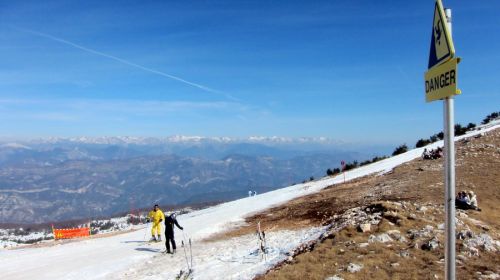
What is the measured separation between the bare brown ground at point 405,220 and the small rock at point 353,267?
0.20 m

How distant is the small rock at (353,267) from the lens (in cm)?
1253

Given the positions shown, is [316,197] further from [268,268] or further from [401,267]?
[401,267]

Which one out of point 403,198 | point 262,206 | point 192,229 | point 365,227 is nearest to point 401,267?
point 365,227

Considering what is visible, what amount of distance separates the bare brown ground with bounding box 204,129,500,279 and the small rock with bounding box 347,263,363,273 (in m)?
0.20

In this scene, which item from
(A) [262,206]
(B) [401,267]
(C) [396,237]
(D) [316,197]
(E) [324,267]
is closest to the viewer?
(B) [401,267]

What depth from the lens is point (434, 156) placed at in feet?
118

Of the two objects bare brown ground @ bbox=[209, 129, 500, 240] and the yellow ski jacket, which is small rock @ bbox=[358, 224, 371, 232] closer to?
bare brown ground @ bbox=[209, 129, 500, 240]

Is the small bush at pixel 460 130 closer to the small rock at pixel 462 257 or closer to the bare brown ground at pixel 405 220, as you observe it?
the bare brown ground at pixel 405 220

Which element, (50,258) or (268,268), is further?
(50,258)

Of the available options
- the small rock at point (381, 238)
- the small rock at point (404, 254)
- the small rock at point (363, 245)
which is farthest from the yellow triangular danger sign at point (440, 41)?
the small rock at point (381, 238)

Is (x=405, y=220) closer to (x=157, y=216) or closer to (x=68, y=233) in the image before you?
(x=157, y=216)

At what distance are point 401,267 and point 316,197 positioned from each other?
19107 millimetres

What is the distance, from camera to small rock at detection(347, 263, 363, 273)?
1253 centimetres

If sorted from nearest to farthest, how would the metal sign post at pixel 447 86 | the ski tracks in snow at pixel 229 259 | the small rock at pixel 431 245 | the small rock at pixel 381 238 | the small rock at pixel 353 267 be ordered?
1. the metal sign post at pixel 447 86
2. the small rock at pixel 353 267
3. the small rock at pixel 431 245
4. the small rock at pixel 381 238
5. the ski tracks in snow at pixel 229 259
